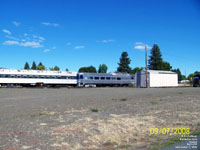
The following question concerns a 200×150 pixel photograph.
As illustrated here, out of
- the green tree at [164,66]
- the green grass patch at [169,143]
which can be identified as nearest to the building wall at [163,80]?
the green tree at [164,66]

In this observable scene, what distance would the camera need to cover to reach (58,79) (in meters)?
52.0

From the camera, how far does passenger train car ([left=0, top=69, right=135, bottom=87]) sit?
4678 centimetres

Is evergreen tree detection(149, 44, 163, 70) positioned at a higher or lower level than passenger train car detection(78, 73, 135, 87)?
higher

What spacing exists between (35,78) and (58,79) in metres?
5.93

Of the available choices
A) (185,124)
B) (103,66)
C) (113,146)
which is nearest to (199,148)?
(113,146)

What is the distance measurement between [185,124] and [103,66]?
134 meters

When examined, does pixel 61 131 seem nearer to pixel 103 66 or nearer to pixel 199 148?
pixel 199 148

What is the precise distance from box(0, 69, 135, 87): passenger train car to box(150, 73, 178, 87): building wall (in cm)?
933

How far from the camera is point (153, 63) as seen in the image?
294 feet

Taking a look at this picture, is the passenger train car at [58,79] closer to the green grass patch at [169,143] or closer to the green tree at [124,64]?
the green tree at [124,64]

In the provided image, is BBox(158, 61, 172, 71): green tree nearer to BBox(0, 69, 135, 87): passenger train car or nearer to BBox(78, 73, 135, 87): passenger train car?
BBox(0, 69, 135, 87): passenger train car

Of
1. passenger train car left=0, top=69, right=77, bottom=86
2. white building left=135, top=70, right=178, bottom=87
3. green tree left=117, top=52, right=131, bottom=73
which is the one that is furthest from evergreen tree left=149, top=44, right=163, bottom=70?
passenger train car left=0, top=69, right=77, bottom=86

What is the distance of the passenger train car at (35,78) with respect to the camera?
46.4m

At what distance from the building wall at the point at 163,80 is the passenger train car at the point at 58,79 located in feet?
30.6
